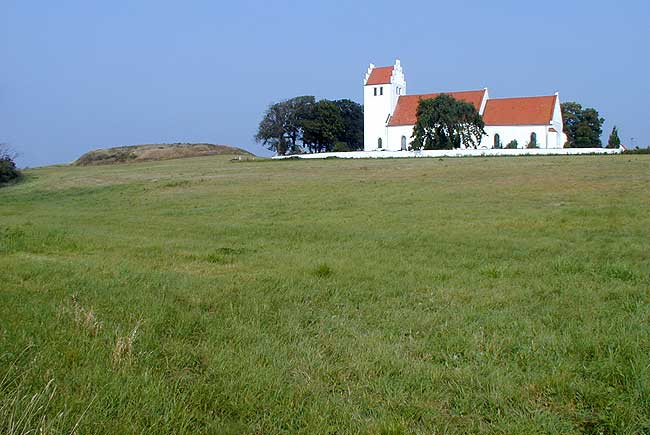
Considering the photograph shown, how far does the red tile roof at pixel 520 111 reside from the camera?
73.0 meters

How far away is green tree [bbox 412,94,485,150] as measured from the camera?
61469 mm

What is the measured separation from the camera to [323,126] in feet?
277

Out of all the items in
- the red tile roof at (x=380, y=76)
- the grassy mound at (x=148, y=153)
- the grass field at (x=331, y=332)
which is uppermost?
the red tile roof at (x=380, y=76)

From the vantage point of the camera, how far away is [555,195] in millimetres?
19891

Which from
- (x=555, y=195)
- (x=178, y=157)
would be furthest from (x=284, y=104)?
(x=555, y=195)

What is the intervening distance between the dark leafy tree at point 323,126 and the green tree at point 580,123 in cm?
3457

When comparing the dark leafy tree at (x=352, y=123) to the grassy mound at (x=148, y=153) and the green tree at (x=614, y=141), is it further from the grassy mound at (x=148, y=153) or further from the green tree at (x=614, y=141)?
the green tree at (x=614, y=141)

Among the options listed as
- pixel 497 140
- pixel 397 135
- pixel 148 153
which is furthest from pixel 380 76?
pixel 148 153

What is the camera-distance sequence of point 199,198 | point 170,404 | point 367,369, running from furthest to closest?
point 199,198
point 367,369
point 170,404

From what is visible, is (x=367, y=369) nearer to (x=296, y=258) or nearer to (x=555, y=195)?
(x=296, y=258)

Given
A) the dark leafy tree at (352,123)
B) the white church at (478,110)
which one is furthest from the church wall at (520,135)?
the dark leafy tree at (352,123)

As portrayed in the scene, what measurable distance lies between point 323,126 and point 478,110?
904 inches

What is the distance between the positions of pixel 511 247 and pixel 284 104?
261 ft

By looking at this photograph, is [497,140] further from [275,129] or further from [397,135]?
[275,129]
